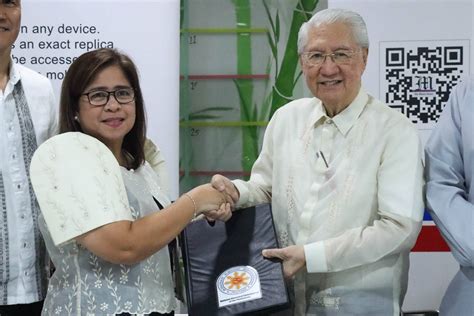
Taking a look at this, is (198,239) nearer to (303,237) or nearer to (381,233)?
(303,237)

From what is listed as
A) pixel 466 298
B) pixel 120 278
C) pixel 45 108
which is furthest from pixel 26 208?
pixel 466 298

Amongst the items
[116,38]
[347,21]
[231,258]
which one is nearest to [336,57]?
[347,21]

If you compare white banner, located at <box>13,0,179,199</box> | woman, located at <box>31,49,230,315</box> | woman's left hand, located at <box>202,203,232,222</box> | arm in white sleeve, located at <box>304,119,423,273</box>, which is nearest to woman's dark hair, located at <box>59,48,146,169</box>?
woman, located at <box>31,49,230,315</box>

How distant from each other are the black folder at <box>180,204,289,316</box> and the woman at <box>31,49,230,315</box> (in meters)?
0.08

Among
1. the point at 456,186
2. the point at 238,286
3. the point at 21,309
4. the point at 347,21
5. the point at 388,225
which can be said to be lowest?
the point at 21,309

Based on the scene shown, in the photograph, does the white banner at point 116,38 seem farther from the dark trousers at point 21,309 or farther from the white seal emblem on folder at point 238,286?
the white seal emblem on folder at point 238,286

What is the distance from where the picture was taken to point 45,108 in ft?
7.48

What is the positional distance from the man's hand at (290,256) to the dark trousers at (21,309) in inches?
31.4

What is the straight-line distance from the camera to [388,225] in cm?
193

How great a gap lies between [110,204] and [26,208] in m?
0.52

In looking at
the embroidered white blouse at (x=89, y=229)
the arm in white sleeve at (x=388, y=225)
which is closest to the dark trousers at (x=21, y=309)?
the embroidered white blouse at (x=89, y=229)

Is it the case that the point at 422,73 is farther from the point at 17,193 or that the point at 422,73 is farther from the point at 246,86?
the point at 17,193

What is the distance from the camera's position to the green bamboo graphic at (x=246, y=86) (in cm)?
320

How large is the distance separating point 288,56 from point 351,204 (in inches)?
54.0
